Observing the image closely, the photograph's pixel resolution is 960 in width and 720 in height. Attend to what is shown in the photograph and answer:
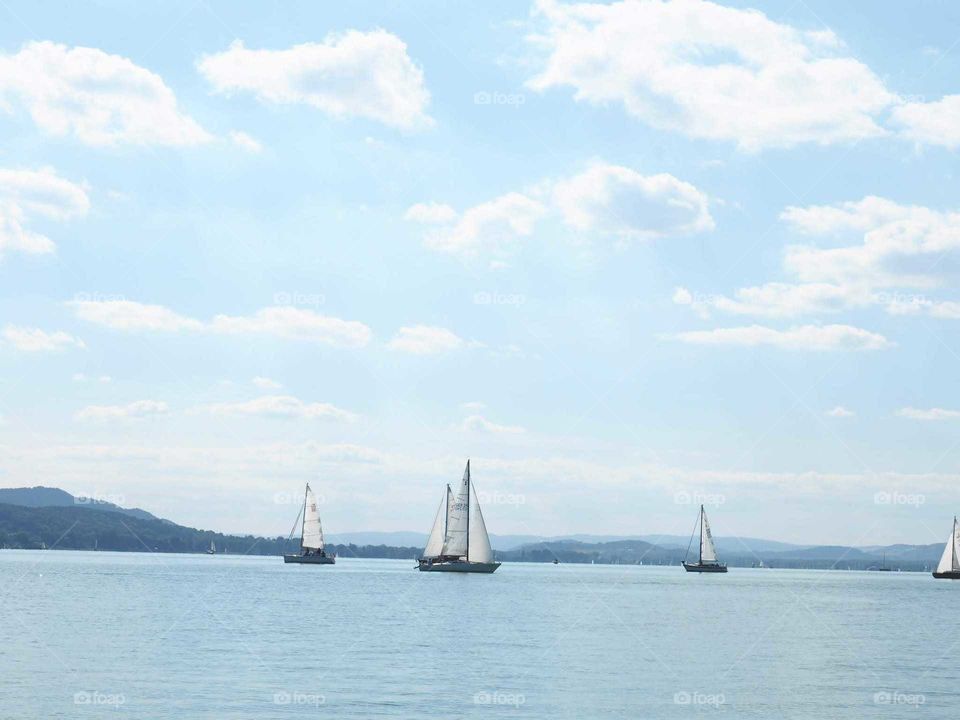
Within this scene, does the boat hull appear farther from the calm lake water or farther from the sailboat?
the calm lake water

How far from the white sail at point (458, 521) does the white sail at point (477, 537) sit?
850mm

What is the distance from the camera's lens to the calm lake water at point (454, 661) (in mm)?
45031

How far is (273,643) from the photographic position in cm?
6769

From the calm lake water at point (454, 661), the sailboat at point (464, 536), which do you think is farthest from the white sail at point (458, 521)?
the calm lake water at point (454, 661)

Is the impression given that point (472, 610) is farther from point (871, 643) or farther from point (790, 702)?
point (790, 702)

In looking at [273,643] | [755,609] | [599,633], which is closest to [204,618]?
[273,643]

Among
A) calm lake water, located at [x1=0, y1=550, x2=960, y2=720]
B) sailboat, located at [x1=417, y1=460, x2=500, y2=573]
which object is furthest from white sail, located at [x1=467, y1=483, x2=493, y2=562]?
calm lake water, located at [x1=0, y1=550, x2=960, y2=720]

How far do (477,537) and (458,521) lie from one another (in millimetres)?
4492

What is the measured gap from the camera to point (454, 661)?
6016 cm

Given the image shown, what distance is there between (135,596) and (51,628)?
1828 inches

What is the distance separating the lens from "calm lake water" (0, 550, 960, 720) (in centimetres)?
4503

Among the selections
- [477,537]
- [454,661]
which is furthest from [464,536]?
[454,661]

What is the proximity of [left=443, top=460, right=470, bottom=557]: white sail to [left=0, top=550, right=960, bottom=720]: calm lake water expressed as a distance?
136 feet

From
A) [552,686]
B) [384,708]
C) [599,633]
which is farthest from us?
[599,633]
